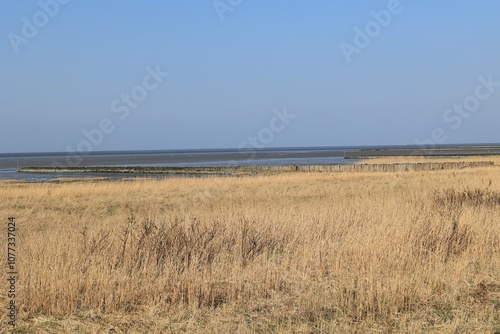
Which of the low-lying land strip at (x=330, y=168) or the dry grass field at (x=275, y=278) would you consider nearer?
the dry grass field at (x=275, y=278)

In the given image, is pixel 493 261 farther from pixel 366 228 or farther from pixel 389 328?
pixel 389 328

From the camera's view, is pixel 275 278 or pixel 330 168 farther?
pixel 330 168

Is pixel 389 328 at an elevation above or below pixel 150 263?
below

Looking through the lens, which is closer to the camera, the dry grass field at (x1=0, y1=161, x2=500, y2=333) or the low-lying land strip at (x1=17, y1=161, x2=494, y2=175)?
the dry grass field at (x1=0, y1=161, x2=500, y2=333)

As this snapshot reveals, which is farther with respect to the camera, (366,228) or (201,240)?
A: (366,228)

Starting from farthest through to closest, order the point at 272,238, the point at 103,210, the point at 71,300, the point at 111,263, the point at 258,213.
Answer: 1. the point at 103,210
2. the point at 258,213
3. the point at 272,238
4. the point at 111,263
5. the point at 71,300

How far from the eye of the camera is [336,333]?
18.8 ft

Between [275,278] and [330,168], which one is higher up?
[330,168]

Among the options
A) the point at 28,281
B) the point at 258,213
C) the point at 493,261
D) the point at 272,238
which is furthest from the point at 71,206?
the point at 493,261

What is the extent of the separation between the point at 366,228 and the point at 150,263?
14.8 feet

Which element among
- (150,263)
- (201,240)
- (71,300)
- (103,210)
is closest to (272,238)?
(201,240)

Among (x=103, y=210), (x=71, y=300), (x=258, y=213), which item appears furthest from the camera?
(x=103, y=210)

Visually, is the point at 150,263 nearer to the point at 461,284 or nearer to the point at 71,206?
the point at 461,284

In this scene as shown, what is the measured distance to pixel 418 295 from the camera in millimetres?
7008
